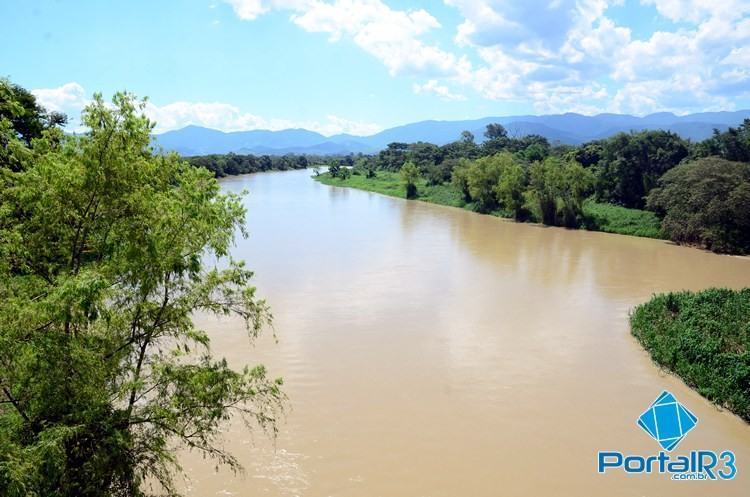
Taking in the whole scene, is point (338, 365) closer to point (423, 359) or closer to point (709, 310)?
→ point (423, 359)

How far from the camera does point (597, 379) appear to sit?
1230 cm

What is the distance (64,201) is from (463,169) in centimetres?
4587

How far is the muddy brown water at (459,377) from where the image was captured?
8.62m

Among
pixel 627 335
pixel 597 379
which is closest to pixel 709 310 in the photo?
pixel 627 335

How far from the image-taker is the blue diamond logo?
10078 millimetres

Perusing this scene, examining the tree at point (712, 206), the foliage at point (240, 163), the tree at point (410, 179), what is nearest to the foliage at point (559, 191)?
the tree at point (712, 206)

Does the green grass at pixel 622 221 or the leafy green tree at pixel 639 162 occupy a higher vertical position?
the leafy green tree at pixel 639 162

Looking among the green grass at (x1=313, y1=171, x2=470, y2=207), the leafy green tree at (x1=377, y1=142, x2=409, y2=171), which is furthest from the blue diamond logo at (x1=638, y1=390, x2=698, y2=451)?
the leafy green tree at (x1=377, y1=142, x2=409, y2=171)

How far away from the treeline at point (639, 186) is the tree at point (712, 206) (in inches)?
1.8

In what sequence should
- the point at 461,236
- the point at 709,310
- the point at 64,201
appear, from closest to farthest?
1. the point at 64,201
2. the point at 709,310
3. the point at 461,236

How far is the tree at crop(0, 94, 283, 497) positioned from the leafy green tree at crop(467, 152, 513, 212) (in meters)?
39.6

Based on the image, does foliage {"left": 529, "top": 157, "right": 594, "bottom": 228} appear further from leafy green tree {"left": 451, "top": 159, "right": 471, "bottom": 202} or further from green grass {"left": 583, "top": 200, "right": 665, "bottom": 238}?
leafy green tree {"left": 451, "top": 159, "right": 471, "bottom": 202}
